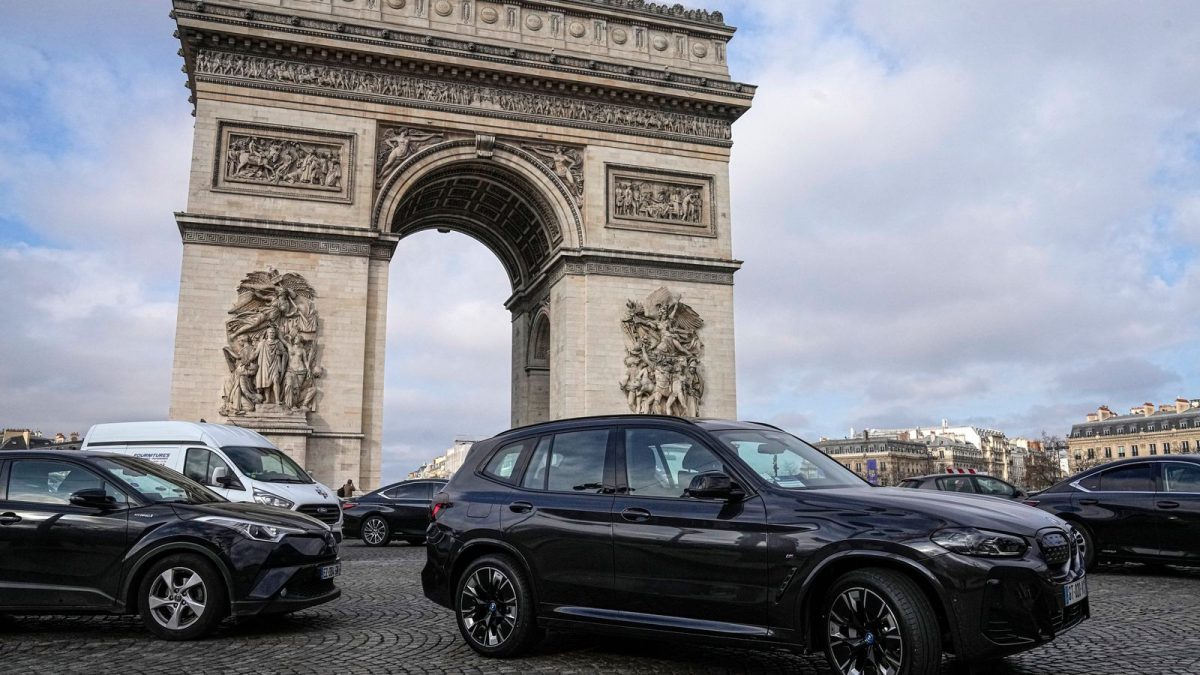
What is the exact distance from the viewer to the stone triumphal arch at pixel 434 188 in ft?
75.4

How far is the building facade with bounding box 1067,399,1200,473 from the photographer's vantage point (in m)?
85.2

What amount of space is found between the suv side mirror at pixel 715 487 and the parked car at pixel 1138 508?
8.22 metres

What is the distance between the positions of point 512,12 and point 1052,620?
25.1 meters

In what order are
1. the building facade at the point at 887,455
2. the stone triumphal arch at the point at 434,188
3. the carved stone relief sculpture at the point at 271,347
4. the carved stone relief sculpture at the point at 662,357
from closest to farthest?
the carved stone relief sculpture at the point at 271,347 → the stone triumphal arch at the point at 434,188 → the carved stone relief sculpture at the point at 662,357 → the building facade at the point at 887,455

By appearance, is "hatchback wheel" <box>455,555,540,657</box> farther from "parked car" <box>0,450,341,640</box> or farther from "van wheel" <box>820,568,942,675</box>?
"van wheel" <box>820,568,942,675</box>

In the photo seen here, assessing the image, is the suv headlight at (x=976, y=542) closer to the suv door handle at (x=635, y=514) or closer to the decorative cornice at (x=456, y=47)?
the suv door handle at (x=635, y=514)

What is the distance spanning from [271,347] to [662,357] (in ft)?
34.3

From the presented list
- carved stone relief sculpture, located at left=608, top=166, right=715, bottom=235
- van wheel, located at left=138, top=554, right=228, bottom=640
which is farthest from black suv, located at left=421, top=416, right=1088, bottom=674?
carved stone relief sculpture, located at left=608, top=166, right=715, bottom=235

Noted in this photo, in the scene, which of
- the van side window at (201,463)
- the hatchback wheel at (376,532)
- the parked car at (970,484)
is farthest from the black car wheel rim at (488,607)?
the hatchback wheel at (376,532)

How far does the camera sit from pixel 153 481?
7523 mm

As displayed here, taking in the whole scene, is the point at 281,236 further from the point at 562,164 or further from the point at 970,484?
the point at 970,484

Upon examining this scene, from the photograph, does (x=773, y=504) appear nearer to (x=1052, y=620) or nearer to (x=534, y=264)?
(x=1052, y=620)

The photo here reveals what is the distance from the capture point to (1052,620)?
473 centimetres

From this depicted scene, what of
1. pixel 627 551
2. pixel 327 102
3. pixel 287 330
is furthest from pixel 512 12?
pixel 627 551
